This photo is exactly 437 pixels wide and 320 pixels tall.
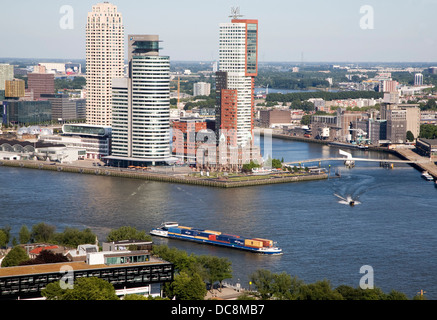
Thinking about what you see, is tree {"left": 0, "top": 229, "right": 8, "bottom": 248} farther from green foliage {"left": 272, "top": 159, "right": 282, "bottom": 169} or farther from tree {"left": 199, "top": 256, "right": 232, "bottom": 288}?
green foliage {"left": 272, "top": 159, "right": 282, "bottom": 169}


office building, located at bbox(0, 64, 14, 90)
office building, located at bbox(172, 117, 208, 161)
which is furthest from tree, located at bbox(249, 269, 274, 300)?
office building, located at bbox(0, 64, 14, 90)

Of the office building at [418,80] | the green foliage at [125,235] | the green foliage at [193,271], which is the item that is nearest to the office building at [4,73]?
the green foliage at [125,235]

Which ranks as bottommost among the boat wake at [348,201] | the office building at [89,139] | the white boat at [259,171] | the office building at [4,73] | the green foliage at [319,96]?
the boat wake at [348,201]

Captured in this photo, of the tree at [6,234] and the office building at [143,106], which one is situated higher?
the office building at [143,106]

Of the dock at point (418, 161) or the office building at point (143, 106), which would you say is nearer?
the office building at point (143, 106)

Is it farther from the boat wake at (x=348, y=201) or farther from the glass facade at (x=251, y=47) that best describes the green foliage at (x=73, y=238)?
the glass facade at (x=251, y=47)
